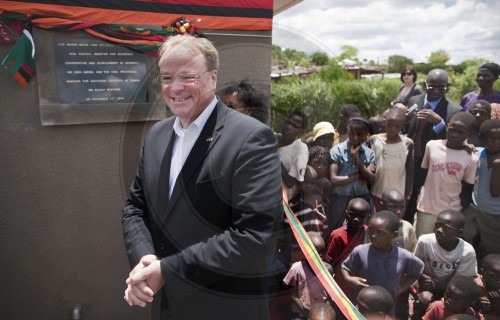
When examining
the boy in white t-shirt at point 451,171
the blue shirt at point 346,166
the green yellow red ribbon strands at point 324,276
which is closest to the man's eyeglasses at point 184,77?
the green yellow red ribbon strands at point 324,276

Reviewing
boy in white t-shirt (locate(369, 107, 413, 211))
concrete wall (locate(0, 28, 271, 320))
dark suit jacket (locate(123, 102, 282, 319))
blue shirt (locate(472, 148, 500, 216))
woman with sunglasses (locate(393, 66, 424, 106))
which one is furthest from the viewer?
woman with sunglasses (locate(393, 66, 424, 106))

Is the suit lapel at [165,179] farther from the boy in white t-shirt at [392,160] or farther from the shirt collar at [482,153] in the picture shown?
the shirt collar at [482,153]

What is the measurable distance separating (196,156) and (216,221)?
0.26 m

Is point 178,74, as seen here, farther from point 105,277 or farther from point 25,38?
point 105,277

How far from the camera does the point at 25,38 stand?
2.70 m

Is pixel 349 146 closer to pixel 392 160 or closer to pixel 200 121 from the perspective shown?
pixel 392 160

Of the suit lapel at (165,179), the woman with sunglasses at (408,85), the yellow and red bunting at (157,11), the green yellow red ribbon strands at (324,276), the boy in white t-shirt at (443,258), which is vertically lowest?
the boy in white t-shirt at (443,258)

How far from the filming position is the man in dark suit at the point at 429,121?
432 cm

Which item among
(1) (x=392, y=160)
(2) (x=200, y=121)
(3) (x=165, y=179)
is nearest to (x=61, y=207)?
(3) (x=165, y=179)

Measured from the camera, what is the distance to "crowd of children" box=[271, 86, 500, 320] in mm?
2879

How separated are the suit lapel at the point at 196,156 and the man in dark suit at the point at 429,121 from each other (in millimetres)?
3400

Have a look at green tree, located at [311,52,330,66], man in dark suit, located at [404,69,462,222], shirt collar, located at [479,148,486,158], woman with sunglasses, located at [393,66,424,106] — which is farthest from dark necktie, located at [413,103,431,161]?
green tree, located at [311,52,330,66]

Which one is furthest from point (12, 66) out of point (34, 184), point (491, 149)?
point (491, 149)

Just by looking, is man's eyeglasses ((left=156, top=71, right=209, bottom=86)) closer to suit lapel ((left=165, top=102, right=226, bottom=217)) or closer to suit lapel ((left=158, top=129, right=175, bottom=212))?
suit lapel ((left=165, top=102, right=226, bottom=217))
